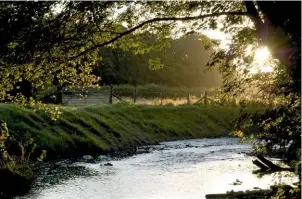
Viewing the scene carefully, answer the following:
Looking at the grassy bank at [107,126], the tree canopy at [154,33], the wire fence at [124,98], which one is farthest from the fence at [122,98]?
the tree canopy at [154,33]

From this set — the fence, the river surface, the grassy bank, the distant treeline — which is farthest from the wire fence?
the distant treeline

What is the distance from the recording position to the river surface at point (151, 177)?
61.5ft

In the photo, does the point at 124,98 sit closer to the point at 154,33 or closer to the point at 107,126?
the point at 107,126

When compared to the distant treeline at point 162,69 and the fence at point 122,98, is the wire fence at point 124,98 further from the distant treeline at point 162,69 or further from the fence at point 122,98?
the distant treeline at point 162,69

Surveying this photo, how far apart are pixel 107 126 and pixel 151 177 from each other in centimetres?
1327

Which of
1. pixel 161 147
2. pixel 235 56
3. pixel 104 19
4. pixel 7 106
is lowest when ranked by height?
pixel 161 147

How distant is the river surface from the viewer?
61.5ft

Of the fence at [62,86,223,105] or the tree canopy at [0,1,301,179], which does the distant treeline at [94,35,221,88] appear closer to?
the fence at [62,86,223,105]

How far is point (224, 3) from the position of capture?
10992 mm

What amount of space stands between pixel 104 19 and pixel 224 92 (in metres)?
3.67

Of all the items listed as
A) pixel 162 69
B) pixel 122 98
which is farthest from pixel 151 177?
pixel 162 69

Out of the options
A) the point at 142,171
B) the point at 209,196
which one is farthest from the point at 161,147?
the point at 209,196

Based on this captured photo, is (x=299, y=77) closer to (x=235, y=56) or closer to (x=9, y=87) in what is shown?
(x=235, y=56)

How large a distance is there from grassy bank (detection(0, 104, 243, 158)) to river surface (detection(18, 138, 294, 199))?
221 centimetres
